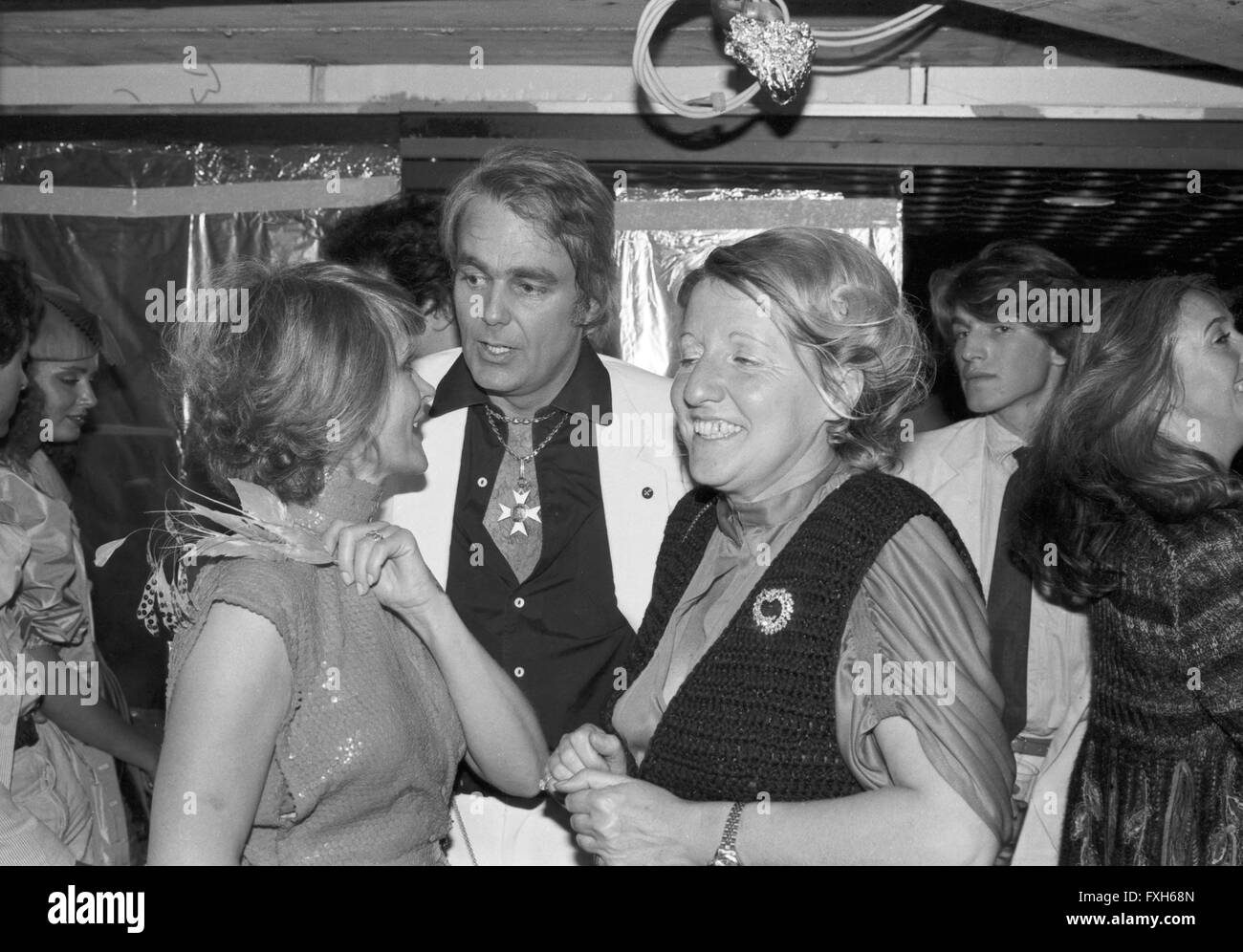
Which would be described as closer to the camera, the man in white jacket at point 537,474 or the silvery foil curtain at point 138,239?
the man in white jacket at point 537,474

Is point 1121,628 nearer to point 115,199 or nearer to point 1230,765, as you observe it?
point 1230,765

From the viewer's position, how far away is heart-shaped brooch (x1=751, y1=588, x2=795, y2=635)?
1601 millimetres

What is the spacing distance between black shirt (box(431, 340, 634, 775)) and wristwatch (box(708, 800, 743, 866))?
2.80 feet

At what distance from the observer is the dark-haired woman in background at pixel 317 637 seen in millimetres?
1512

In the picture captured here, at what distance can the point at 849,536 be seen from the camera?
5.19ft

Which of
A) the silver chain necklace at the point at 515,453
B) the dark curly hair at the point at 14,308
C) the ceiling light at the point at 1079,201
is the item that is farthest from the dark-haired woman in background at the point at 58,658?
the ceiling light at the point at 1079,201

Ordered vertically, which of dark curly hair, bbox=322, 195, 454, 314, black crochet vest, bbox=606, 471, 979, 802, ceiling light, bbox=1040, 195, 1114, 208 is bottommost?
black crochet vest, bbox=606, 471, 979, 802

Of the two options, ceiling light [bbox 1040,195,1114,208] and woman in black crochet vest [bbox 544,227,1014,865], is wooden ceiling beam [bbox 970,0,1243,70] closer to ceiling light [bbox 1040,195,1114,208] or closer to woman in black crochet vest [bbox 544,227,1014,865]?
ceiling light [bbox 1040,195,1114,208]

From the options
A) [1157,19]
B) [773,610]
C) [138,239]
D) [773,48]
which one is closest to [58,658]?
[138,239]

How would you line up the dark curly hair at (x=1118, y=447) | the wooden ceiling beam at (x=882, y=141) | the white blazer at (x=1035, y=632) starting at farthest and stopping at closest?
the wooden ceiling beam at (x=882, y=141)
the white blazer at (x=1035, y=632)
the dark curly hair at (x=1118, y=447)

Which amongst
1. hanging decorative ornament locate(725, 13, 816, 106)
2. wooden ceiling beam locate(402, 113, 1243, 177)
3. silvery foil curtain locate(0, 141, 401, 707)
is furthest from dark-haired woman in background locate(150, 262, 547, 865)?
silvery foil curtain locate(0, 141, 401, 707)

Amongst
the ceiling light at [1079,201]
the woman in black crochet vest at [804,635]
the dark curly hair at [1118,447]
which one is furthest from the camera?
the ceiling light at [1079,201]

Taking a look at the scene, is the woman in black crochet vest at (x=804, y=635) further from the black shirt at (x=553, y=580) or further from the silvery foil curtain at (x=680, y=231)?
the silvery foil curtain at (x=680, y=231)

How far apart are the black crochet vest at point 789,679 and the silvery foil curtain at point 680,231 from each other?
178 centimetres
